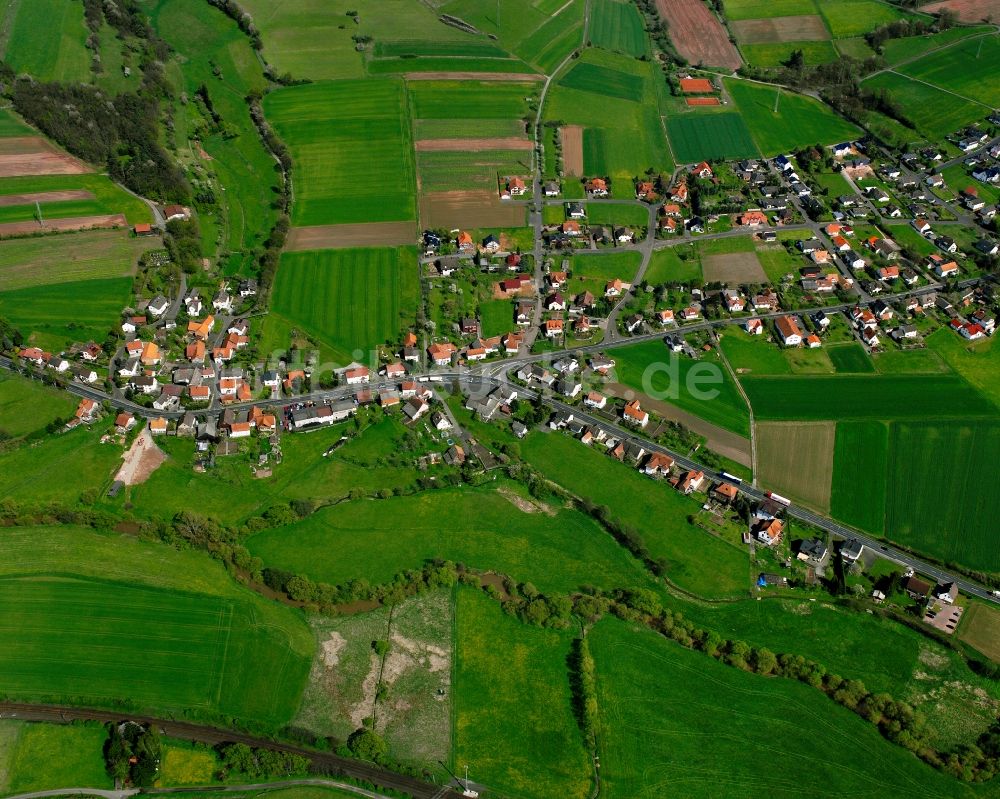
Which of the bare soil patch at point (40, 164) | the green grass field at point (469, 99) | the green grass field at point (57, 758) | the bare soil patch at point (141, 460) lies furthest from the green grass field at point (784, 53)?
the green grass field at point (57, 758)

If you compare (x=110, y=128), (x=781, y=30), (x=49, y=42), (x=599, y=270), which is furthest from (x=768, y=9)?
(x=49, y=42)

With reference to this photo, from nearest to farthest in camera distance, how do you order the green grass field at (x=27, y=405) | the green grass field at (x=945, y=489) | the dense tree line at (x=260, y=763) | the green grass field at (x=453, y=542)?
the dense tree line at (x=260, y=763) → the green grass field at (x=453, y=542) → the green grass field at (x=945, y=489) → the green grass field at (x=27, y=405)

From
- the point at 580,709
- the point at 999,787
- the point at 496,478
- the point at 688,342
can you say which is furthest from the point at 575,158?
A: the point at 999,787

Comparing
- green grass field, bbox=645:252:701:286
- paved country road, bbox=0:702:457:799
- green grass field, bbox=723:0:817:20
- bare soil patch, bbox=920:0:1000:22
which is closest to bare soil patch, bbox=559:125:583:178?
green grass field, bbox=645:252:701:286

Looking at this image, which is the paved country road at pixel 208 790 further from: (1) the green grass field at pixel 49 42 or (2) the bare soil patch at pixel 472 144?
(1) the green grass field at pixel 49 42

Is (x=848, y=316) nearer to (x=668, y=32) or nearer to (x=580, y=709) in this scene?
(x=580, y=709)

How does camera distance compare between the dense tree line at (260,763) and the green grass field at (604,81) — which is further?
the green grass field at (604,81)

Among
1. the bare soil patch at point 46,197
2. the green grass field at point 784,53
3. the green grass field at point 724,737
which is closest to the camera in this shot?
the green grass field at point 724,737

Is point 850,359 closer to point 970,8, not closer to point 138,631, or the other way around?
point 138,631
